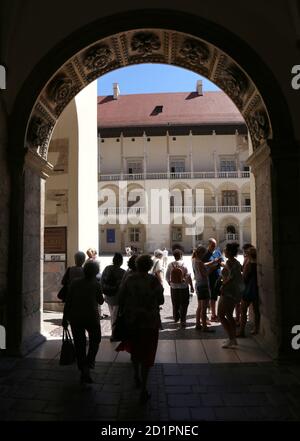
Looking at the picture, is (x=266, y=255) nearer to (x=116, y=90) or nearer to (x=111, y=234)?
(x=111, y=234)

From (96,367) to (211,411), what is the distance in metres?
1.90

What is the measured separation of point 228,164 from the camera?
142 ft

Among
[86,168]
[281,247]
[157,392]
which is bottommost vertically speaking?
[157,392]

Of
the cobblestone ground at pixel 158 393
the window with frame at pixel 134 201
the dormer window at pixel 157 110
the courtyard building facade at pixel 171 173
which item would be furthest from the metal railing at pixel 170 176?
the cobblestone ground at pixel 158 393

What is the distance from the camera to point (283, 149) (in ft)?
18.0

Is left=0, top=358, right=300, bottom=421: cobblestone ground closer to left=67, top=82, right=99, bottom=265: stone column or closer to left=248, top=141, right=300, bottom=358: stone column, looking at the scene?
left=248, top=141, right=300, bottom=358: stone column

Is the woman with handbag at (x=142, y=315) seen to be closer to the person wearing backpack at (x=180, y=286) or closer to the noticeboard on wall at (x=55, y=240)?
the person wearing backpack at (x=180, y=286)

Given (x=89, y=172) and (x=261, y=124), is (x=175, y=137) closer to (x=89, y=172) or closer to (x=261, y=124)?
(x=89, y=172)

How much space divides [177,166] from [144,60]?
121 feet

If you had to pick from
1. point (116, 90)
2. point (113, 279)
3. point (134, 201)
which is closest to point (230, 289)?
point (113, 279)

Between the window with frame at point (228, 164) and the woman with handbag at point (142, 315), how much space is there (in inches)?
1596

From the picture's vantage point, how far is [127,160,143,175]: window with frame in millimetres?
43750

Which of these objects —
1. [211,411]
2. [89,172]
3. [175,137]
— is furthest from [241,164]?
[211,411]

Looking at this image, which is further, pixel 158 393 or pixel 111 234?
pixel 111 234
